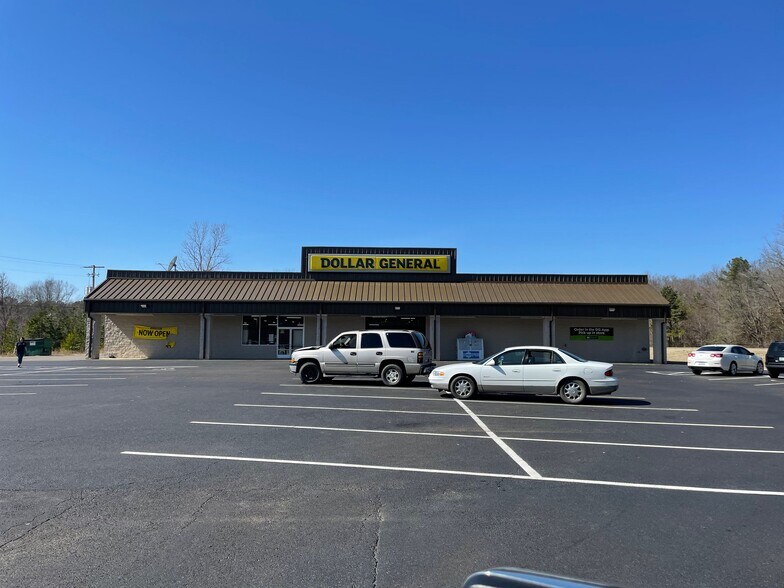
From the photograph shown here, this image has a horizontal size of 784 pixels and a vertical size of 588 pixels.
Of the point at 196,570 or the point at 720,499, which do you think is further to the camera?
the point at 720,499

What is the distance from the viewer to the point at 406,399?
562 inches

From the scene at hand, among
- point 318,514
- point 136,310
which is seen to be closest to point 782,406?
point 318,514

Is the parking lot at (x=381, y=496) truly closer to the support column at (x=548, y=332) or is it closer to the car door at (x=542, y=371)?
the car door at (x=542, y=371)

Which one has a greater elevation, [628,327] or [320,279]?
[320,279]

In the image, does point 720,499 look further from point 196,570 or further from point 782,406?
point 782,406

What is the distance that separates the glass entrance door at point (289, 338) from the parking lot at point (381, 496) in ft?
72.1

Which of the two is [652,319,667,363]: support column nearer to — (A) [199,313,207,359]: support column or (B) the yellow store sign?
(B) the yellow store sign

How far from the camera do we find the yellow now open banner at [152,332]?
111ft

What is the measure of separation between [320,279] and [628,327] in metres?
19.7

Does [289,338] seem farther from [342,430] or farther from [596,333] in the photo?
[342,430]

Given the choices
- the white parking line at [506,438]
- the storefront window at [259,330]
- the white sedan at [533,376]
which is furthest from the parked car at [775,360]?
the storefront window at [259,330]

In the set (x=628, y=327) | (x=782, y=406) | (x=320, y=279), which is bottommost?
(x=782, y=406)

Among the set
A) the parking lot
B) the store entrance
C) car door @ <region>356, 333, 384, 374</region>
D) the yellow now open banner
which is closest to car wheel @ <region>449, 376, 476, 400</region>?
the parking lot

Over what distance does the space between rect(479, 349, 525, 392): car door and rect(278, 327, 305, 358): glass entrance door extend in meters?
21.3
